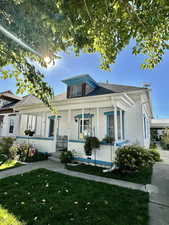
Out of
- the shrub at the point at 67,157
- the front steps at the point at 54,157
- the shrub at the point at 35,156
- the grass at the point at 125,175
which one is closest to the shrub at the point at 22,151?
the shrub at the point at 35,156

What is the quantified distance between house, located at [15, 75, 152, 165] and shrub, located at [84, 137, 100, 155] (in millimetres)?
357

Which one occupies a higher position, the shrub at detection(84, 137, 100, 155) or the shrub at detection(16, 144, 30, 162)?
the shrub at detection(84, 137, 100, 155)

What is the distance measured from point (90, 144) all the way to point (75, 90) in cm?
491

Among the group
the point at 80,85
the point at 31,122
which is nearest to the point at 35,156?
the point at 31,122

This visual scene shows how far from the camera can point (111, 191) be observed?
3.64 m

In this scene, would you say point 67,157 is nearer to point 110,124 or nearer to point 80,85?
point 110,124

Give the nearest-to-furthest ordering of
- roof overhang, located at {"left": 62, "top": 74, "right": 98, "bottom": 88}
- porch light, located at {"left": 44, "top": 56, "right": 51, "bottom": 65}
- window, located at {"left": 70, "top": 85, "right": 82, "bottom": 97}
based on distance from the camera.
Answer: porch light, located at {"left": 44, "top": 56, "right": 51, "bottom": 65} < roof overhang, located at {"left": 62, "top": 74, "right": 98, "bottom": 88} < window, located at {"left": 70, "top": 85, "right": 82, "bottom": 97}

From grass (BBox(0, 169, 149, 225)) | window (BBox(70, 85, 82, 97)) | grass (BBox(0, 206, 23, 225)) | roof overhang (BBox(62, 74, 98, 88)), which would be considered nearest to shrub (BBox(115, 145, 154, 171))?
grass (BBox(0, 169, 149, 225))

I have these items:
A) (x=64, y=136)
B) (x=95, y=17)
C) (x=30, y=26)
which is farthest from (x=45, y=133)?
(x=95, y=17)

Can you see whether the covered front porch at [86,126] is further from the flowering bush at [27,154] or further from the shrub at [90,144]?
the flowering bush at [27,154]

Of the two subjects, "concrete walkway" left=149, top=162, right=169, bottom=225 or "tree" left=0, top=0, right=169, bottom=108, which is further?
"concrete walkway" left=149, top=162, right=169, bottom=225

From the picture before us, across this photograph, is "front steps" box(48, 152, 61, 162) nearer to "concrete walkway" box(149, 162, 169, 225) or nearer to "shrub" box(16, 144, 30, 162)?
"shrub" box(16, 144, 30, 162)

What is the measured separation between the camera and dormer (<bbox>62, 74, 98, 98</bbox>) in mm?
8925

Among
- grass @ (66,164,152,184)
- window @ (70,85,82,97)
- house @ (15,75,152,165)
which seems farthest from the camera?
window @ (70,85,82,97)
